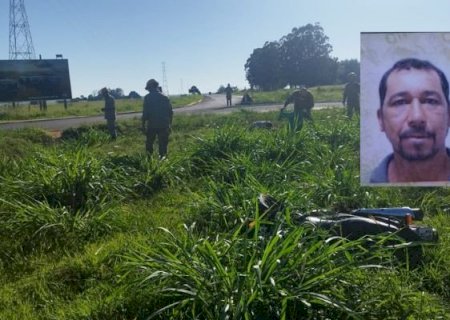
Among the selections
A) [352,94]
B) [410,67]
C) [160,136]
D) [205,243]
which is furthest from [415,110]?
[352,94]

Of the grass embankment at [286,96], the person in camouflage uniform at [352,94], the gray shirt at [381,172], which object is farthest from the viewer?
the grass embankment at [286,96]

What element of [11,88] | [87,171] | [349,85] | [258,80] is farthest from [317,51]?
[87,171]

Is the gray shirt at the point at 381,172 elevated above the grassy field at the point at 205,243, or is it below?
above

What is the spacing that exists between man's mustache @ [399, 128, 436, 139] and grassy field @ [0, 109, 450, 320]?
0.87m

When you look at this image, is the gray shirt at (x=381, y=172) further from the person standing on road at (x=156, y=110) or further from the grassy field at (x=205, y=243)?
the person standing on road at (x=156, y=110)

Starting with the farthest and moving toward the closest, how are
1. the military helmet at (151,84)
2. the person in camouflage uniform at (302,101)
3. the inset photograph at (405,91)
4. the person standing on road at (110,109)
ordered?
the person standing on road at (110,109) < the person in camouflage uniform at (302,101) < the military helmet at (151,84) < the inset photograph at (405,91)

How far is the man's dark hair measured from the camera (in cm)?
366

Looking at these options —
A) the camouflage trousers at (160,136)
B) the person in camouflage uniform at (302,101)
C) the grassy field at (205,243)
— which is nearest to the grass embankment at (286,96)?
the person in camouflage uniform at (302,101)

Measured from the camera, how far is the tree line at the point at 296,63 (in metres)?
73.2

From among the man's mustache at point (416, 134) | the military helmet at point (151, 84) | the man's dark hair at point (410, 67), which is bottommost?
the man's mustache at point (416, 134)

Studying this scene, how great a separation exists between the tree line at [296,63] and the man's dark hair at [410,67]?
69312mm

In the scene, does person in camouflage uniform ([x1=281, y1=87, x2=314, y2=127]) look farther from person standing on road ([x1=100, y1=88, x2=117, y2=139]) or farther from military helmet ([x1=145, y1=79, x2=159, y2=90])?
person standing on road ([x1=100, y1=88, x2=117, y2=139])

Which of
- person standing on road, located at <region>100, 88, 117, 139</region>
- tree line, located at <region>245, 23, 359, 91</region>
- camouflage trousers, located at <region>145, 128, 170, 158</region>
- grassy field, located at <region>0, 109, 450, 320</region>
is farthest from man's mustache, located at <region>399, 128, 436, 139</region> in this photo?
tree line, located at <region>245, 23, 359, 91</region>

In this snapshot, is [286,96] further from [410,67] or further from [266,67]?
[410,67]
